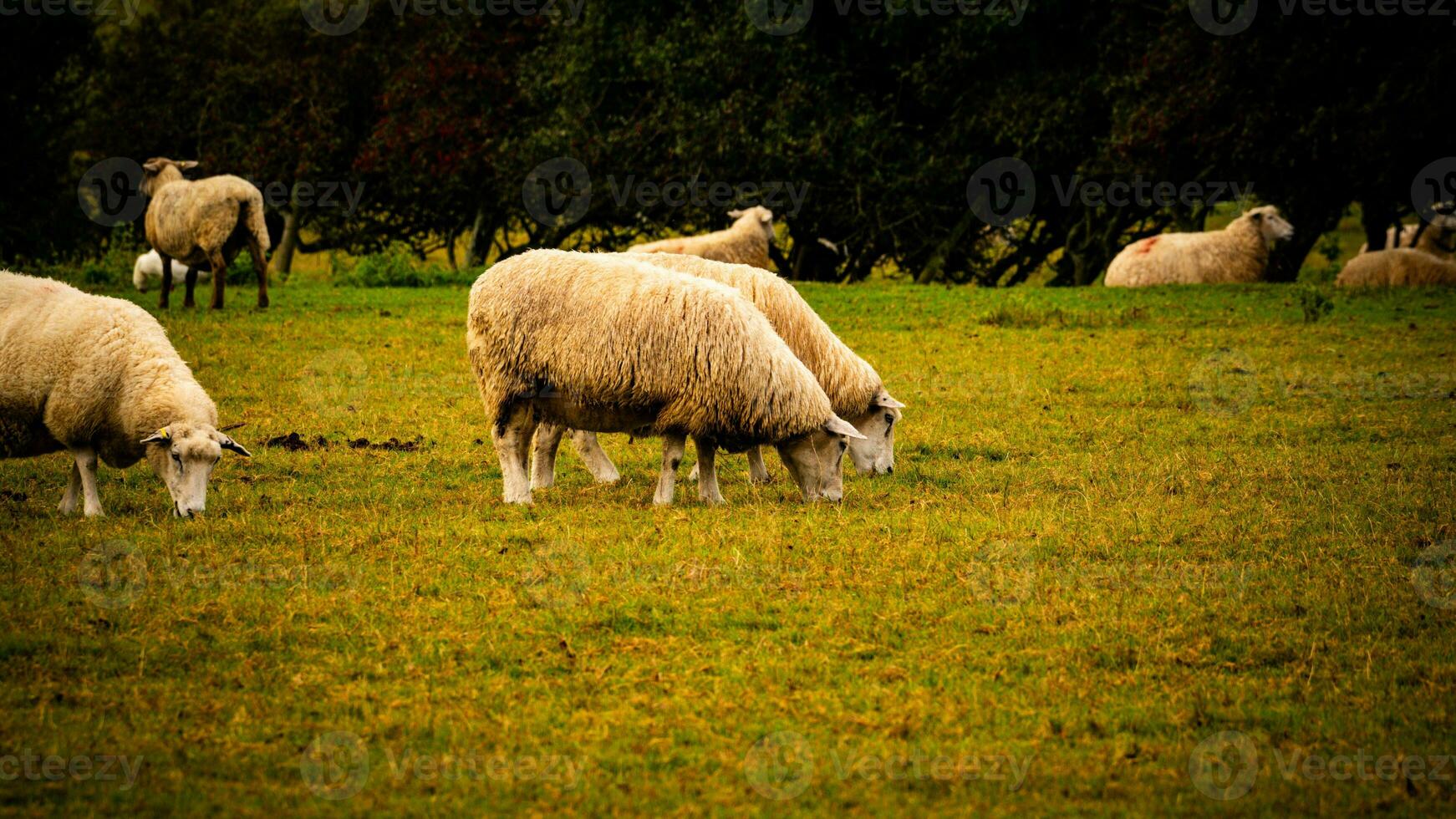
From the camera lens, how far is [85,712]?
19.5ft

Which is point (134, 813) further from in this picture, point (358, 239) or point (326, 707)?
point (358, 239)

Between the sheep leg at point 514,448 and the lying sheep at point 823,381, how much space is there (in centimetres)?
100

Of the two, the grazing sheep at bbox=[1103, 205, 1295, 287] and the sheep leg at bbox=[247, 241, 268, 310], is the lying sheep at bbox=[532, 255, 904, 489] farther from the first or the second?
the grazing sheep at bbox=[1103, 205, 1295, 287]

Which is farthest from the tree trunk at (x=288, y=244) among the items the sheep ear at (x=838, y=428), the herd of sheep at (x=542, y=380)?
the sheep ear at (x=838, y=428)

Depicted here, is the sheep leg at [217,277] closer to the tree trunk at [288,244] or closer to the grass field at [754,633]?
the grass field at [754,633]

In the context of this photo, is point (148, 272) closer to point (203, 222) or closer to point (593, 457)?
point (203, 222)

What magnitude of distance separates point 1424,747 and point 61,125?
1130 inches

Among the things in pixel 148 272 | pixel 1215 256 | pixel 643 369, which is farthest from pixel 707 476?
pixel 148 272

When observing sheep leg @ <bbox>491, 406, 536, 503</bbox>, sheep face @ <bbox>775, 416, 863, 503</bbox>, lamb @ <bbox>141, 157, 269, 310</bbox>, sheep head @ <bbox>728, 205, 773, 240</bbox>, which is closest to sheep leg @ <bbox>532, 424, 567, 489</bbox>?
sheep leg @ <bbox>491, 406, 536, 503</bbox>

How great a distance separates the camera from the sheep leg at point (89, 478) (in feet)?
30.9

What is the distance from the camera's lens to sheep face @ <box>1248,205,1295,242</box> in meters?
24.2

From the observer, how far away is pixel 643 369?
9.85 m

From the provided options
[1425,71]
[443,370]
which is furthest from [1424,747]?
[1425,71]

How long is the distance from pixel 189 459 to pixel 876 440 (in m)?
5.43
